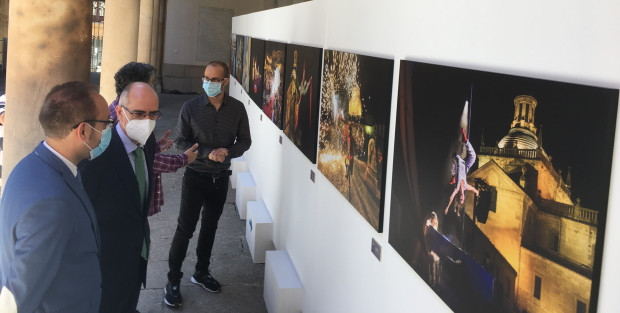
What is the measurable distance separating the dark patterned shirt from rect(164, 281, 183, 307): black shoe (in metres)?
1.08

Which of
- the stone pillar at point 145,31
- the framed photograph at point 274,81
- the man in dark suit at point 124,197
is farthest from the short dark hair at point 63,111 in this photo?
the stone pillar at point 145,31

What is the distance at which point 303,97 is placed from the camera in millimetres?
5684

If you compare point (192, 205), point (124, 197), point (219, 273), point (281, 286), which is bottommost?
point (219, 273)

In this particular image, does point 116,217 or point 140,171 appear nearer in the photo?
point 116,217

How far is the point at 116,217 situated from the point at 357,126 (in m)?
1.48

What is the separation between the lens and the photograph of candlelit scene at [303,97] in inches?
205

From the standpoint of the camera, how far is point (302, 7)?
6.14 m

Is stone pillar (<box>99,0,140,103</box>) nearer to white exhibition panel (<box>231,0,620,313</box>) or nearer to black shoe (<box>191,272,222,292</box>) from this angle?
white exhibition panel (<box>231,0,620,313</box>)

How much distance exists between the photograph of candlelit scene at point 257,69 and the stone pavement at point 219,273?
1.71m

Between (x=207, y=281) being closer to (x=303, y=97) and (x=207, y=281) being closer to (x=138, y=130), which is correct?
(x=303, y=97)

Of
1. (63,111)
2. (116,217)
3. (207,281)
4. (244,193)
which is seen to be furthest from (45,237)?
(244,193)

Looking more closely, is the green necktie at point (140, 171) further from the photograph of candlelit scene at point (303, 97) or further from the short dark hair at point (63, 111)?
the photograph of candlelit scene at point (303, 97)

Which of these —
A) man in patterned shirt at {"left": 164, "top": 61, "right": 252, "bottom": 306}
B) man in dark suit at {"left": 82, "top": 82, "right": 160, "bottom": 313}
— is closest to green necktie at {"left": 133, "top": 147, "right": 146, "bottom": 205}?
man in dark suit at {"left": 82, "top": 82, "right": 160, "bottom": 313}

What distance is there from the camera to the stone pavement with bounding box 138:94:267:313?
19.6ft
